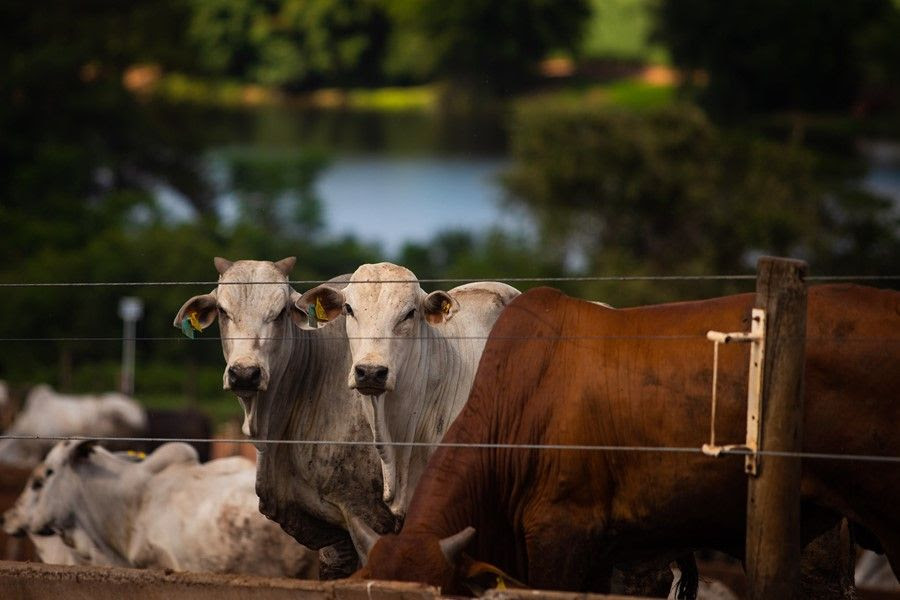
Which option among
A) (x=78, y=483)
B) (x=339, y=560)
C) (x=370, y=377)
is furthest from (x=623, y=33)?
(x=370, y=377)

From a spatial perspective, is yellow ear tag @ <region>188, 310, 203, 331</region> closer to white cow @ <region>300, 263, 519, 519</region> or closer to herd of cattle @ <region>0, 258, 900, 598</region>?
herd of cattle @ <region>0, 258, 900, 598</region>

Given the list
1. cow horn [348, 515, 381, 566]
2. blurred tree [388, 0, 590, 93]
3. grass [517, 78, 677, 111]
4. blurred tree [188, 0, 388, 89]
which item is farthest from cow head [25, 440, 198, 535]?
blurred tree [388, 0, 590, 93]

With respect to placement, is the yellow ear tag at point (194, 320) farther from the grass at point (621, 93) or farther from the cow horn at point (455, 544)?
the grass at point (621, 93)

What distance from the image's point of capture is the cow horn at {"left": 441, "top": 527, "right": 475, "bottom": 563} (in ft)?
21.3

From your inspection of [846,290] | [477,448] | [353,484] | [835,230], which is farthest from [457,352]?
[835,230]

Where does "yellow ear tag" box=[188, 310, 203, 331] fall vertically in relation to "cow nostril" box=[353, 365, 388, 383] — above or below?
above

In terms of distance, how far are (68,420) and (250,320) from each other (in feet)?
45.9

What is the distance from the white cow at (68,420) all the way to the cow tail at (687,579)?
1355 centimetres

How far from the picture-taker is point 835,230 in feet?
123

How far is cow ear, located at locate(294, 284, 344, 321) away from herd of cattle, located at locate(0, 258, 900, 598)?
11 mm

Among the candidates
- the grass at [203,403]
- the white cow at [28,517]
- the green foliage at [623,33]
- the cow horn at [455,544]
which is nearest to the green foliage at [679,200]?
the grass at [203,403]

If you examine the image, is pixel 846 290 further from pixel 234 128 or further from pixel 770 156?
pixel 234 128

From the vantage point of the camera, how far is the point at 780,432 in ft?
20.5

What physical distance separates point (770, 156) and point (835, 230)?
330 cm
